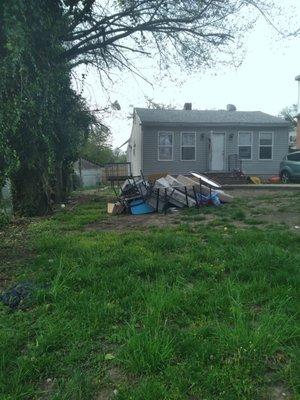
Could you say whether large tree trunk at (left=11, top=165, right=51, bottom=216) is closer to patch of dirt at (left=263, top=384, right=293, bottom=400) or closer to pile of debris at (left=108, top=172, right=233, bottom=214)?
pile of debris at (left=108, top=172, right=233, bottom=214)

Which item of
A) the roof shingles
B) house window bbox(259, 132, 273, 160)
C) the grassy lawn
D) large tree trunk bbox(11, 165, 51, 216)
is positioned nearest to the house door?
the roof shingles

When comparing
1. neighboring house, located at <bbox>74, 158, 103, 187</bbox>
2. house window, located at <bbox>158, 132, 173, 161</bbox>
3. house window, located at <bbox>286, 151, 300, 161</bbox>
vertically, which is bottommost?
neighboring house, located at <bbox>74, 158, 103, 187</bbox>

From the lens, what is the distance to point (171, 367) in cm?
261

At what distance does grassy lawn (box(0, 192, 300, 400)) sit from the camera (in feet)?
8.21

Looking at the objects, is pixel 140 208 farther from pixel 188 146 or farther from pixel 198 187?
pixel 188 146

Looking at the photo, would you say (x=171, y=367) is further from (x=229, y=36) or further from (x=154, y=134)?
(x=154, y=134)

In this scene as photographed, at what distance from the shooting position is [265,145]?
Result: 21.3 meters

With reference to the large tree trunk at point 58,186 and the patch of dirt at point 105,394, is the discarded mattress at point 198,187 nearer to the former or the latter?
the large tree trunk at point 58,186

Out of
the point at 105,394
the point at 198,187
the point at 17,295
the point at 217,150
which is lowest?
the point at 105,394

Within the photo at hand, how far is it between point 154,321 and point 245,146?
19088mm

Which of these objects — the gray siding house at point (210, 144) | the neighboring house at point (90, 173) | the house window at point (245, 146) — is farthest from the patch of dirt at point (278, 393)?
the neighboring house at point (90, 173)

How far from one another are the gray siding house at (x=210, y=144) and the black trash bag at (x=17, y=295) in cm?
1667

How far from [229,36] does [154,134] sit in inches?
343

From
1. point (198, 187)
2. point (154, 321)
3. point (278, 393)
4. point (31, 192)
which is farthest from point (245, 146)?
point (278, 393)
